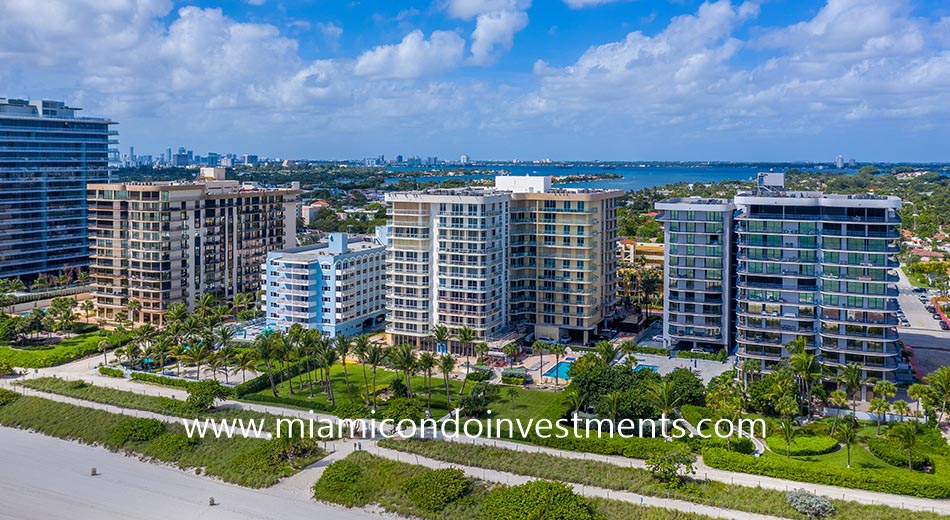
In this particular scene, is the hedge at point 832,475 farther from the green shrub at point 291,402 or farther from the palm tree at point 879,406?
the green shrub at point 291,402

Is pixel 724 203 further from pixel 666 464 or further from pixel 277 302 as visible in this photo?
pixel 277 302

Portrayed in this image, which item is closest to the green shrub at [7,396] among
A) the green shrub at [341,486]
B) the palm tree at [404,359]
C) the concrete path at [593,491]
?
the palm tree at [404,359]

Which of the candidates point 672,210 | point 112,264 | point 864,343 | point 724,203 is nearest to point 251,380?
point 112,264

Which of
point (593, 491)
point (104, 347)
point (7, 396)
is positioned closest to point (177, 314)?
point (104, 347)

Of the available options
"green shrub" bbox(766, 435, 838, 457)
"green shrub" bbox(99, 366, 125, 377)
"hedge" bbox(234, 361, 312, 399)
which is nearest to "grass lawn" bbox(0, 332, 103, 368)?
"green shrub" bbox(99, 366, 125, 377)

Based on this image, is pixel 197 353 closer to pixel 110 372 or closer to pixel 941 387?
pixel 110 372
